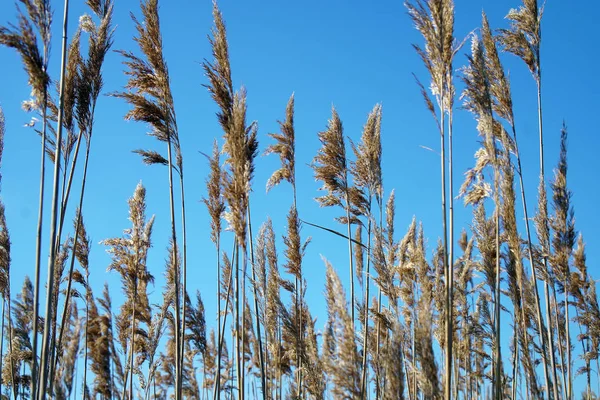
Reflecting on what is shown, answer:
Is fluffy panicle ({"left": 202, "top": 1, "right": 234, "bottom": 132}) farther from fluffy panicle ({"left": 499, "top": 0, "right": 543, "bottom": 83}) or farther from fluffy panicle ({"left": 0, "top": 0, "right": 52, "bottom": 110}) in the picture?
fluffy panicle ({"left": 499, "top": 0, "right": 543, "bottom": 83})

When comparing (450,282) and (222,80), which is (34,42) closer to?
(222,80)

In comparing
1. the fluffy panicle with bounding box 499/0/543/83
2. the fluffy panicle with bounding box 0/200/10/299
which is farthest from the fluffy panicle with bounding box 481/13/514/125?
the fluffy panicle with bounding box 0/200/10/299

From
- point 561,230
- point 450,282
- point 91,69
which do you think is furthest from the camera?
point 561,230

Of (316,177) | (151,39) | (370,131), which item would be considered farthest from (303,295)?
(151,39)

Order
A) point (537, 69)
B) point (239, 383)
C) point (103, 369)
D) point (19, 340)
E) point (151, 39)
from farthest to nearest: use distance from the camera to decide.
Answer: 1. point (103, 369)
2. point (19, 340)
3. point (537, 69)
4. point (151, 39)
5. point (239, 383)

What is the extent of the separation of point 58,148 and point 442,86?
9.80ft

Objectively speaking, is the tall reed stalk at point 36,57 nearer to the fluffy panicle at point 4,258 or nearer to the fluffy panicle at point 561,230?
the fluffy panicle at point 4,258

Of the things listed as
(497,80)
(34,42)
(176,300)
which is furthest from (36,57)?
(497,80)

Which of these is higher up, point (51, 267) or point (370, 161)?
point (370, 161)

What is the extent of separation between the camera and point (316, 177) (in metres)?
7.26

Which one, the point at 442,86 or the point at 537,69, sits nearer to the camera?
the point at 442,86

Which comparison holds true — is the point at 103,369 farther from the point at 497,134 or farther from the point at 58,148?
the point at 497,134

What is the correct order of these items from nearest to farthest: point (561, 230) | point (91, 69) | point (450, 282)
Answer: point (450, 282) < point (91, 69) < point (561, 230)

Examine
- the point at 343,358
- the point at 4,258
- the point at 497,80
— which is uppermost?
the point at 497,80
